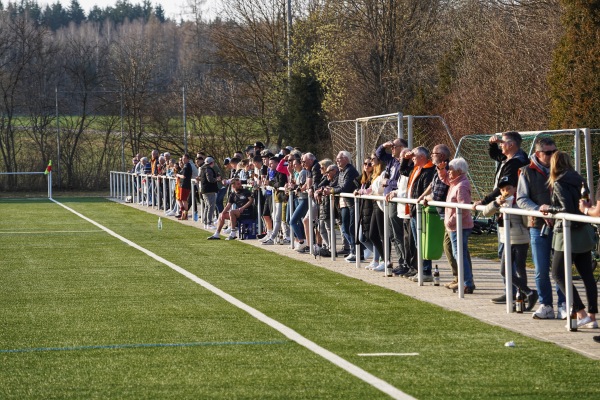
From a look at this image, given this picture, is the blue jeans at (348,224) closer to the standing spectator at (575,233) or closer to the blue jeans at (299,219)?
the blue jeans at (299,219)

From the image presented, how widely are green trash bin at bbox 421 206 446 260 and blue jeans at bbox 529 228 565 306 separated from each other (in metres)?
3.17

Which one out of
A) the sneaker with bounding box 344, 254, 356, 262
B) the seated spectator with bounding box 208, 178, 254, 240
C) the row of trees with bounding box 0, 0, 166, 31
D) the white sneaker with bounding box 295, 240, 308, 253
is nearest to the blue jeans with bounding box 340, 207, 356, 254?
the sneaker with bounding box 344, 254, 356, 262

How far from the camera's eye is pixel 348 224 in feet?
62.8

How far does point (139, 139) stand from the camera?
2184 inches

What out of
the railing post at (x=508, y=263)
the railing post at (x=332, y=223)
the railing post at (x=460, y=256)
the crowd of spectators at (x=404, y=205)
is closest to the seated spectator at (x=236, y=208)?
the crowd of spectators at (x=404, y=205)

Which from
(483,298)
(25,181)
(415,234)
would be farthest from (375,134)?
(25,181)

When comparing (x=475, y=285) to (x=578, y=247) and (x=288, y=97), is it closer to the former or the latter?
(x=578, y=247)

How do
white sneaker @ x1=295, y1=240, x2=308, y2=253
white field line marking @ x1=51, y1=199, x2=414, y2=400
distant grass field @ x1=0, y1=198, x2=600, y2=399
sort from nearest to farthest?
1. white field line marking @ x1=51, y1=199, x2=414, y2=400
2. distant grass field @ x1=0, y1=198, x2=600, y2=399
3. white sneaker @ x1=295, y1=240, x2=308, y2=253

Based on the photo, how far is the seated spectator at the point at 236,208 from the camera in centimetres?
2472

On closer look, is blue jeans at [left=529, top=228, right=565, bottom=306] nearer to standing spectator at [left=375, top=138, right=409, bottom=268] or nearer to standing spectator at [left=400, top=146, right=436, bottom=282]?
standing spectator at [left=400, top=146, right=436, bottom=282]

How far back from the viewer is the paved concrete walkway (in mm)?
10461

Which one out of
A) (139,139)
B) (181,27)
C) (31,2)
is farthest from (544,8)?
(31,2)

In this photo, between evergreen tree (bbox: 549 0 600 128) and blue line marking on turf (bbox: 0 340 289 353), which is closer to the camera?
blue line marking on turf (bbox: 0 340 289 353)

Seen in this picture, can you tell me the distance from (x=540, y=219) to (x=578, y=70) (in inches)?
494
